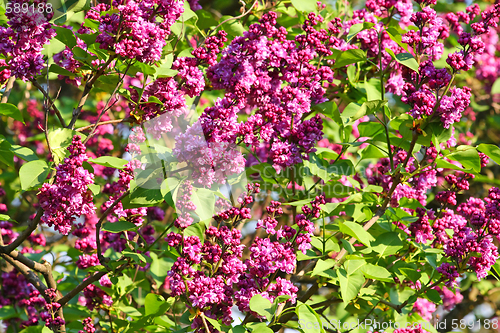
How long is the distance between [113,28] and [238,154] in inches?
33.4

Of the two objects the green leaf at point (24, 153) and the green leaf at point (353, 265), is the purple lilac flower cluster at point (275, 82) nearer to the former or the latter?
the green leaf at point (353, 265)

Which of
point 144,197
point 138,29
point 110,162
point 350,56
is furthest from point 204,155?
point 350,56

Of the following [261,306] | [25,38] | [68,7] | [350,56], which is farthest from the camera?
[350,56]

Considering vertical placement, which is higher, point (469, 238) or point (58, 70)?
point (58, 70)

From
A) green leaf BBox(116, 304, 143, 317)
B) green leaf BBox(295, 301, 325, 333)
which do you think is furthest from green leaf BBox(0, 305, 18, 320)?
green leaf BBox(295, 301, 325, 333)

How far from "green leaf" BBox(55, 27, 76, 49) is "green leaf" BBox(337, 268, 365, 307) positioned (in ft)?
5.98

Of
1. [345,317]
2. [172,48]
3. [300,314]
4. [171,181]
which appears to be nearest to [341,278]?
[300,314]

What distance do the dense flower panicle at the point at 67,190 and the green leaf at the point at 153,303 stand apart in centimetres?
63

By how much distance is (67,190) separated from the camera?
2.15 meters

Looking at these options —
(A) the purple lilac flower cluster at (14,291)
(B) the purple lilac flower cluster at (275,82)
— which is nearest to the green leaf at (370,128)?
(B) the purple lilac flower cluster at (275,82)

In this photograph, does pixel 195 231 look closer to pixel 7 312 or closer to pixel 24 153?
pixel 24 153

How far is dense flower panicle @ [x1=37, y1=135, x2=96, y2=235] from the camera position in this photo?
83.7 inches

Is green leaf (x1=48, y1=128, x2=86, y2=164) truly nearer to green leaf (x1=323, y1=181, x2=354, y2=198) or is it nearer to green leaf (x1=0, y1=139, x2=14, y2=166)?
green leaf (x1=0, y1=139, x2=14, y2=166)

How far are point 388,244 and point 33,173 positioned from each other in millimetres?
1886
